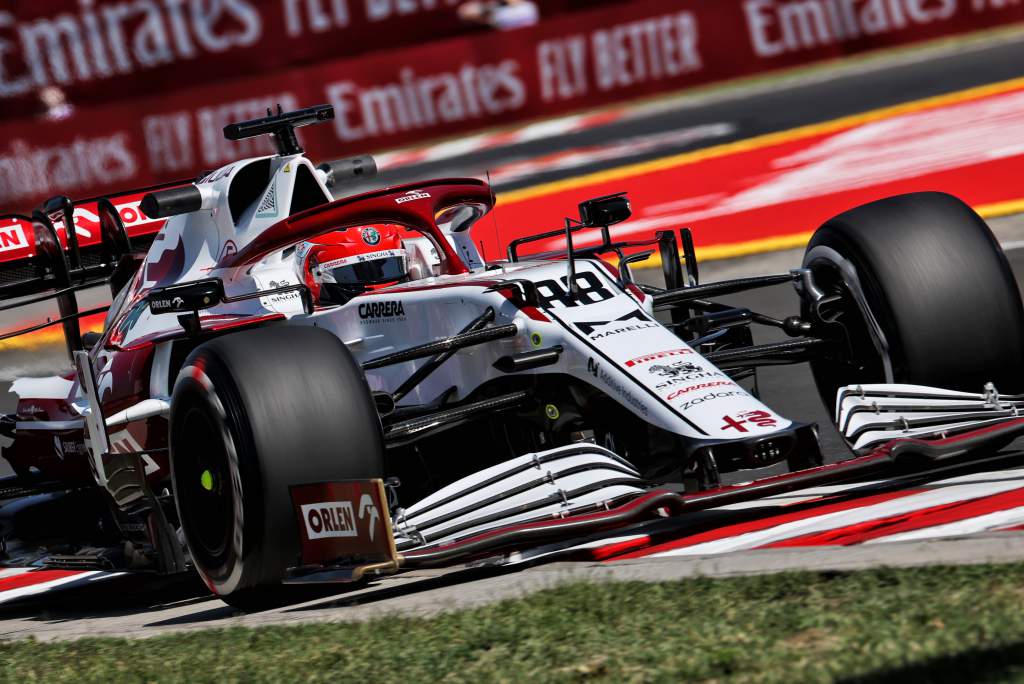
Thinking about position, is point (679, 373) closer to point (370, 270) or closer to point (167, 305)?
point (370, 270)

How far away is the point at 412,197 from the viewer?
7.03 metres

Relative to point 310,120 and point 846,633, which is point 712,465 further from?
point 310,120

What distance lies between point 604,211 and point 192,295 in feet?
5.45

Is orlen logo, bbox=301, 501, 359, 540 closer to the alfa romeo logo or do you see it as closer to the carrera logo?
the carrera logo

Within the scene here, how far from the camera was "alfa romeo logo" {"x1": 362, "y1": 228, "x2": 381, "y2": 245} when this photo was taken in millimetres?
7153

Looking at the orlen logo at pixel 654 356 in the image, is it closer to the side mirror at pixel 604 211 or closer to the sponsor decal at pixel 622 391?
the sponsor decal at pixel 622 391

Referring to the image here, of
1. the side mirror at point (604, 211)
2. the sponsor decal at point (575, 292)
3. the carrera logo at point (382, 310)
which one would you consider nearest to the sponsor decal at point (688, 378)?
the sponsor decal at point (575, 292)

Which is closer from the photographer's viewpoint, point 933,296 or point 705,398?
point 705,398

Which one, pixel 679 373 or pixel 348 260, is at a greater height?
pixel 348 260

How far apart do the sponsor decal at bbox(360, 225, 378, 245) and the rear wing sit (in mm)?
1366

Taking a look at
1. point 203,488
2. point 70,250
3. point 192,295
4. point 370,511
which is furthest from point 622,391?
point 70,250

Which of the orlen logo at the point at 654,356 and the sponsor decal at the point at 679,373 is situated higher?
the orlen logo at the point at 654,356

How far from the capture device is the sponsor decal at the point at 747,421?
5.37m

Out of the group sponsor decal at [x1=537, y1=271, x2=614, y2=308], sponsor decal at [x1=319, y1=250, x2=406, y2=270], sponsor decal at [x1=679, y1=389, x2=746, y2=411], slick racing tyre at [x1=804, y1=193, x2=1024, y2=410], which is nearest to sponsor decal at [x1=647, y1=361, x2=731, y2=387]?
sponsor decal at [x1=679, y1=389, x2=746, y2=411]
